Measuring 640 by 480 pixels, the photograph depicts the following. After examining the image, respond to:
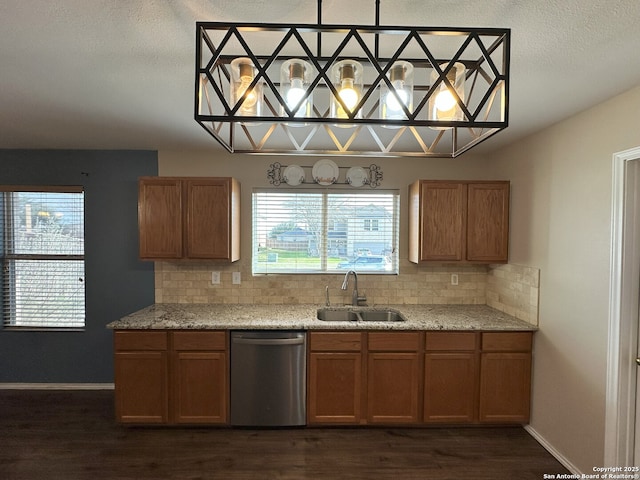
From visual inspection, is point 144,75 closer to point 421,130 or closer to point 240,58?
point 240,58

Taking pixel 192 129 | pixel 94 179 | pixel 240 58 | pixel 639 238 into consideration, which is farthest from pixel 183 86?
pixel 639 238

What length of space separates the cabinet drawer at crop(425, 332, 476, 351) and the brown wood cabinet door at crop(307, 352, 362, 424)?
59 cm

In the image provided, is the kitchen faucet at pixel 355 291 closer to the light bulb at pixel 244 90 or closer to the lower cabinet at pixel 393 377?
the lower cabinet at pixel 393 377

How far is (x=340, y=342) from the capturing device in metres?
2.88

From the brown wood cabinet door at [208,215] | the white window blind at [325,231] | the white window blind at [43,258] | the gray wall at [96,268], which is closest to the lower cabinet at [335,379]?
the white window blind at [325,231]

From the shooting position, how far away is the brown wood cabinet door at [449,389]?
9.47 ft

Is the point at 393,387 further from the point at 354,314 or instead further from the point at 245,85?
the point at 245,85

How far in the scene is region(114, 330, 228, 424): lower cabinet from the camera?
286cm

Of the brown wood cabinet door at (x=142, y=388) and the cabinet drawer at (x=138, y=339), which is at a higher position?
the cabinet drawer at (x=138, y=339)

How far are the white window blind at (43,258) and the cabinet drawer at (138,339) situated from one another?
1144mm

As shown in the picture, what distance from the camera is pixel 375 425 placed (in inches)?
115

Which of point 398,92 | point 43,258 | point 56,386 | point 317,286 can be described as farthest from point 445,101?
point 56,386

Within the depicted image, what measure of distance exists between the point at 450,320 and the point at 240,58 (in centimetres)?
266

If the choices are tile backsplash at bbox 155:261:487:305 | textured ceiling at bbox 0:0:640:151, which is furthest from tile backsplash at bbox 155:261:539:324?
textured ceiling at bbox 0:0:640:151
